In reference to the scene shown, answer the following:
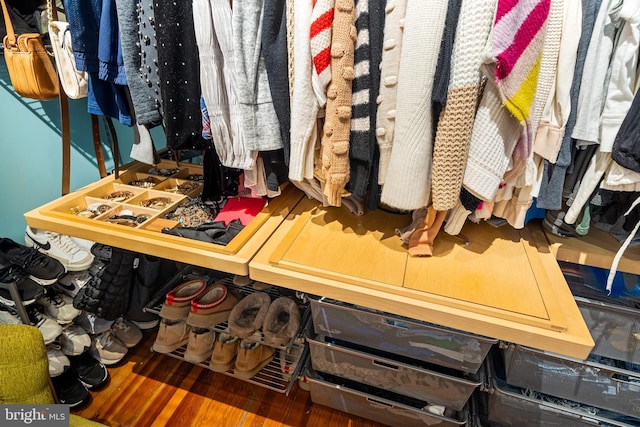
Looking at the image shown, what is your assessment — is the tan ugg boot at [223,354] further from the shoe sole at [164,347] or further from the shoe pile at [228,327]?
the shoe sole at [164,347]

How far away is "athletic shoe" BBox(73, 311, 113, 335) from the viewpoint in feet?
4.87

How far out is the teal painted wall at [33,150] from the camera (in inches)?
53.4

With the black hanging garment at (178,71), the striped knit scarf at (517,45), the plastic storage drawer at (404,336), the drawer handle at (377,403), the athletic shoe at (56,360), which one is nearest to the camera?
the striped knit scarf at (517,45)

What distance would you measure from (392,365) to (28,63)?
1.58m

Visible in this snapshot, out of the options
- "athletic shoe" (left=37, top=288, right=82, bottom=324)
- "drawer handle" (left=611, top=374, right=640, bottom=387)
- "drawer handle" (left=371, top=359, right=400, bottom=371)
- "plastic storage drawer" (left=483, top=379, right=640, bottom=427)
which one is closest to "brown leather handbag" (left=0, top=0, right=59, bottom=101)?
"athletic shoe" (left=37, top=288, right=82, bottom=324)

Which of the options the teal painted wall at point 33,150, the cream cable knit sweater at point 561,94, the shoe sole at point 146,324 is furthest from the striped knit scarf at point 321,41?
the shoe sole at point 146,324

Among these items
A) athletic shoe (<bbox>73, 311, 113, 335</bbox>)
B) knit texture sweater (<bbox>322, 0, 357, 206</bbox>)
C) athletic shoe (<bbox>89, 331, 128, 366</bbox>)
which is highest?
knit texture sweater (<bbox>322, 0, 357, 206</bbox>)

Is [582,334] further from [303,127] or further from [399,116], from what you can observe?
[303,127]

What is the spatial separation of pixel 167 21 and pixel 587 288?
4.51ft

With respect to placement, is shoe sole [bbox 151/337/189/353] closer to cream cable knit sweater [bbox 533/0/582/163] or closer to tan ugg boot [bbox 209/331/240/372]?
tan ugg boot [bbox 209/331/240/372]

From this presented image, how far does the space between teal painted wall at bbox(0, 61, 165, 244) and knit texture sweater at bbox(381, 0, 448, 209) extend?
49.4 inches

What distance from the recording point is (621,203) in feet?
2.64

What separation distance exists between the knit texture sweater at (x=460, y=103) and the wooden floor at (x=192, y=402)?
3.52ft

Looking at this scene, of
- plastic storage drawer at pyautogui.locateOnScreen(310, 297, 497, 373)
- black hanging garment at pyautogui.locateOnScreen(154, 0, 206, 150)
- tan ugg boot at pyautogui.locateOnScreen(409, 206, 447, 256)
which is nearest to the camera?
black hanging garment at pyautogui.locateOnScreen(154, 0, 206, 150)
